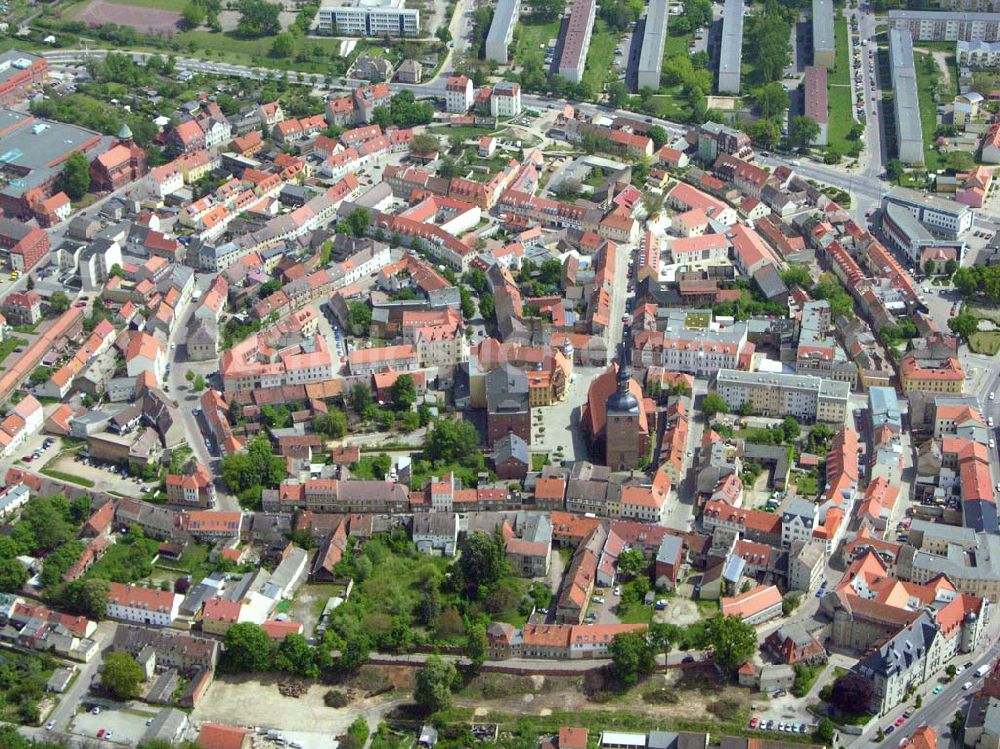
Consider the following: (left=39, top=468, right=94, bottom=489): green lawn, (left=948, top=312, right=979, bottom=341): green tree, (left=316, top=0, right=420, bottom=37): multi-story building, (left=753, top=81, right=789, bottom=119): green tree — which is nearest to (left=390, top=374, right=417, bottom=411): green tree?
(left=39, top=468, right=94, bottom=489): green lawn

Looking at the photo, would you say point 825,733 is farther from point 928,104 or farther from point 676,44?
point 676,44

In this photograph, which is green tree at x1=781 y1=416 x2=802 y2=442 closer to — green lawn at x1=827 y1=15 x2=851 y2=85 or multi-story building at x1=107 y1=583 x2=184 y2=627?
multi-story building at x1=107 y1=583 x2=184 y2=627

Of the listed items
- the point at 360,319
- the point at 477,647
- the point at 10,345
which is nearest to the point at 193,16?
the point at 10,345

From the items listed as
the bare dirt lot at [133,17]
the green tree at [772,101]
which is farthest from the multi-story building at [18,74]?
the green tree at [772,101]

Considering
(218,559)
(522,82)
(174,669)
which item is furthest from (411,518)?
(522,82)

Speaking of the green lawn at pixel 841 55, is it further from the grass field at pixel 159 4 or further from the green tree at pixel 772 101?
the grass field at pixel 159 4

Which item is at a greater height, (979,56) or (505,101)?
(979,56)

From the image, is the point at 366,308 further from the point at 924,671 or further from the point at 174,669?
the point at 924,671
